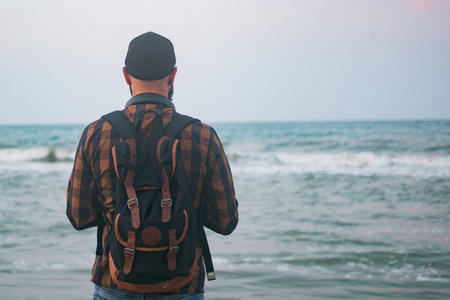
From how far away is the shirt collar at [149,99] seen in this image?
1.47 meters

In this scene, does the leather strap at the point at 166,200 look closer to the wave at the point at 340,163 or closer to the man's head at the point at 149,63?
the man's head at the point at 149,63

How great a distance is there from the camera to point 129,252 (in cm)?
134

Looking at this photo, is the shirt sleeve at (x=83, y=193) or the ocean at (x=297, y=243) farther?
the ocean at (x=297, y=243)

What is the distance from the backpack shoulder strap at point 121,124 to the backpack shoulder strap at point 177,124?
11 centimetres

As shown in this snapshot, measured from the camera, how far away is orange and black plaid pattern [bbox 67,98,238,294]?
143 centimetres

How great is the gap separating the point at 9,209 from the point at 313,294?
5.47 metres

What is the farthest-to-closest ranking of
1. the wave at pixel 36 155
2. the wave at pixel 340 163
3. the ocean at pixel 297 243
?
the wave at pixel 36 155 → the wave at pixel 340 163 → the ocean at pixel 297 243

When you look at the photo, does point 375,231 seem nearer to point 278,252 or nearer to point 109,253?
point 278,252

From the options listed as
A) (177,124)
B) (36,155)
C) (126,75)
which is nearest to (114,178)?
(177,124)

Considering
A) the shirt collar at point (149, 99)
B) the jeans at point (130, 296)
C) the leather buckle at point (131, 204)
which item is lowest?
the jeans at point (130, 296)

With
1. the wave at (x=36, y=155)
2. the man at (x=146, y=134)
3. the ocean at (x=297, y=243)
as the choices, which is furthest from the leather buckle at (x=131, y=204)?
the wave at (x=36, y=155)

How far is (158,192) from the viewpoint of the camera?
134cm

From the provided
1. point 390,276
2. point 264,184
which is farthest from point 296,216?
point 264,184

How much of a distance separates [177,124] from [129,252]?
426 mm
